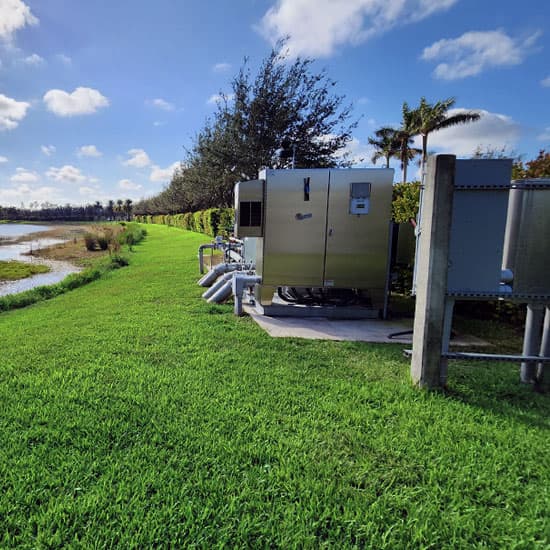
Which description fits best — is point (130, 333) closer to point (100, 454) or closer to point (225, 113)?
point (100, 454)

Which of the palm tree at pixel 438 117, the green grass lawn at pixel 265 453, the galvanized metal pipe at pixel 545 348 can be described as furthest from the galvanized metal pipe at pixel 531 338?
the palm tree at pixel 438 117

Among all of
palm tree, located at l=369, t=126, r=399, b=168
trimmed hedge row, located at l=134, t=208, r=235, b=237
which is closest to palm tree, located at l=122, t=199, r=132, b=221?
trimmed hedge row, located at l=134, t=208, r=235, b=237

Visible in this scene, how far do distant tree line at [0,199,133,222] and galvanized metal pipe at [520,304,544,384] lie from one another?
10970 cm

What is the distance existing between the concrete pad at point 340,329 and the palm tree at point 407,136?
3452 cm

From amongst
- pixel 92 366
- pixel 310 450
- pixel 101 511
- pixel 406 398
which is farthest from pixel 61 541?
pixel 406 398

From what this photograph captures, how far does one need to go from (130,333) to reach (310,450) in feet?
11.5

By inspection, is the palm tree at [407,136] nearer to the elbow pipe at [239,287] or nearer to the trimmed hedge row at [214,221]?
Answer: the trimmed hedge row at [214,221]

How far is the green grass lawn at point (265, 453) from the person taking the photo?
5.67ft

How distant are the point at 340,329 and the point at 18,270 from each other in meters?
19.4

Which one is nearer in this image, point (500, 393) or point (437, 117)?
point (500, 393)

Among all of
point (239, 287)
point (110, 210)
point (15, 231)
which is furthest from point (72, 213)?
point (239, 287)

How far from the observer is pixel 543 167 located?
4625mm

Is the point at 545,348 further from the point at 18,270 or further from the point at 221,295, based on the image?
the point at 18,270

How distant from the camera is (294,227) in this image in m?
5.83
